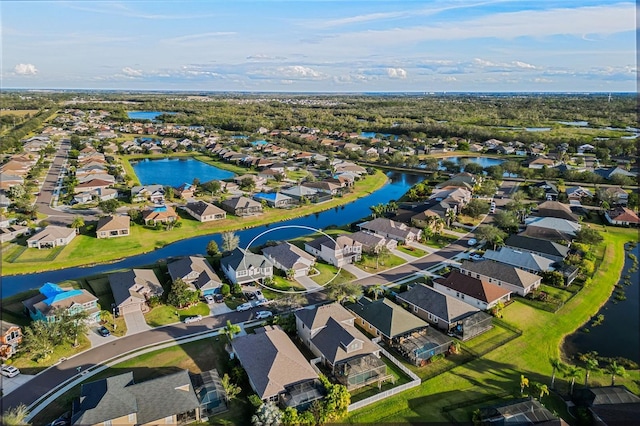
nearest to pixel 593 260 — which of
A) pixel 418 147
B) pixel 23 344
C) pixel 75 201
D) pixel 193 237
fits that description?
pixel 193 237

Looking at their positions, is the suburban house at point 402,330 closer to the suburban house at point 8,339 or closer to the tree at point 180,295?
the tree at point 180,295

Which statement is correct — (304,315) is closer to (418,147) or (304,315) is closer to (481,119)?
(418,147)

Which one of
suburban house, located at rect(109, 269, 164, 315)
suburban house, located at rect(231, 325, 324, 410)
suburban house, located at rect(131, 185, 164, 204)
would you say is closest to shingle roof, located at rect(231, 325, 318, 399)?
suburban house, located at rect(231, 325, 324, 410)

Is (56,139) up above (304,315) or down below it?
above

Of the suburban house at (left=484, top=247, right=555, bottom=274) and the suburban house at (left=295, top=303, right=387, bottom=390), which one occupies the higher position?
the suburban house at (left=484, top=247, right=555, bottom=274)

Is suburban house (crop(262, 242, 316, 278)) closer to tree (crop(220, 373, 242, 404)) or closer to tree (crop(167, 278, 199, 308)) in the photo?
tree (crop(167, 278, 199, 308))

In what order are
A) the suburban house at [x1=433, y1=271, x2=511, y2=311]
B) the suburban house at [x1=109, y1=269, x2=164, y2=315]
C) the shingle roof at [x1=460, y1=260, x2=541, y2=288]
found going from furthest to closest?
the shingle roof at [x1=460, y1=260, x2=541, y2=288]
the suburban house at [x1=433, y1=271, x2=511, y2=311]
the suburban house at [x1=109, y1=269, x2=164, y2=315]
